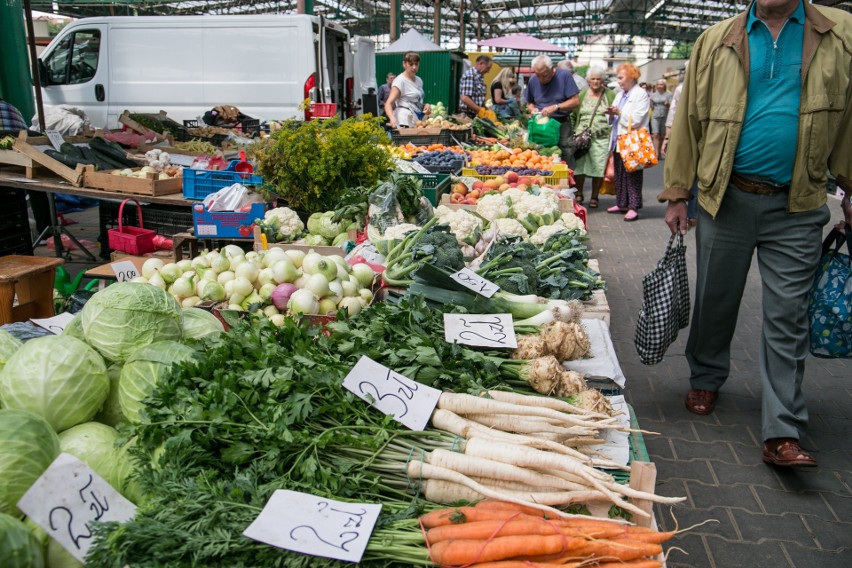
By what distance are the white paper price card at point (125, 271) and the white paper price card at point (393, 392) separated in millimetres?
2012

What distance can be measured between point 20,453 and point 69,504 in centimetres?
22

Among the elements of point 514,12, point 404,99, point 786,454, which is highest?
point 514,12

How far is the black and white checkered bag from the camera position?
363 cm

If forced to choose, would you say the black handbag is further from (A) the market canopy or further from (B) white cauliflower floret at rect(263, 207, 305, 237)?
(B) white cauliflower floret at rect(263, 207, 305, 237)

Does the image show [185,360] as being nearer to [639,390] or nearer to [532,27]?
[639,390]

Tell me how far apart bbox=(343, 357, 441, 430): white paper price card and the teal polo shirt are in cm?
226

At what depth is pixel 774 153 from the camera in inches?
125

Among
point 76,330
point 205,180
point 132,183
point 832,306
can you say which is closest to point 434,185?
point 205,180

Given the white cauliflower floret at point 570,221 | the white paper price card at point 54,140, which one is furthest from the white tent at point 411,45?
the white cauliflower floret at point 570,221

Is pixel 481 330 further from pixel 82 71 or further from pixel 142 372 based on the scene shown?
pixel 82 71

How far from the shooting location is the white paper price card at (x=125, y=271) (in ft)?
11.1

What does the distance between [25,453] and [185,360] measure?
1.61ft

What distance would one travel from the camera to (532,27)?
44688mm

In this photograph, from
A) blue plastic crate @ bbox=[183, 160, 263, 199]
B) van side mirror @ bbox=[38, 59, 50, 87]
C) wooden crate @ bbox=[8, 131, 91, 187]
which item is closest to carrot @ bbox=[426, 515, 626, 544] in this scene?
blue plastic crate @ bbox=[183, 160, 263, 199]
